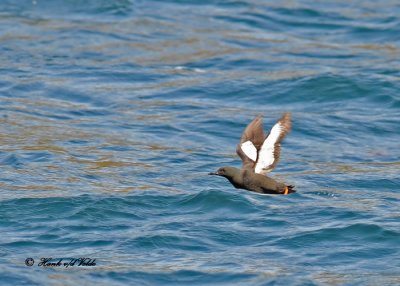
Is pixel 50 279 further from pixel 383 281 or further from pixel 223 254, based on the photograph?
pixel 383 281

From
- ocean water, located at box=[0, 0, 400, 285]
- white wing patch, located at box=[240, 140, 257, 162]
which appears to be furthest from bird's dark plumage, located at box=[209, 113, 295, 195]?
ocean water, located at box=[0, 0, 400, 285]

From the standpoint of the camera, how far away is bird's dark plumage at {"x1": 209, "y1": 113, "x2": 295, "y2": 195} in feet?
34.7

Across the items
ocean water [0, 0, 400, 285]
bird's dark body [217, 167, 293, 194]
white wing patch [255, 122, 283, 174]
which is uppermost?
white wing patch [255, 122, 283, 174]

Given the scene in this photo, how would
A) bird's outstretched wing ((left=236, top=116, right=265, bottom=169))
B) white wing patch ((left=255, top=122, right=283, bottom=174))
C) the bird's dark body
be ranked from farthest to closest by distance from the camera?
bird's outstretched wing ((left=236, top=116, right=265, bottom=169)) < white wing patch ((left=255, top=122, right=283, bottom=174)) < the bird's dark body

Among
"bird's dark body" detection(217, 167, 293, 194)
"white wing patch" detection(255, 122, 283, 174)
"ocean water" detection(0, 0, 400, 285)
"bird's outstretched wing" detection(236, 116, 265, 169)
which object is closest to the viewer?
"bird's dark body" detection(217, 167, 293, 194)

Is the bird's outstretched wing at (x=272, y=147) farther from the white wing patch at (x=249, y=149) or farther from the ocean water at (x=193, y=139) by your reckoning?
the ocean water at (x=193, y=139)

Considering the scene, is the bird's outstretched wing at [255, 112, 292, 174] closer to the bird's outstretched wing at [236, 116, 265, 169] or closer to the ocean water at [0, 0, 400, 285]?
the bird's outstretched wing at [236, 116, 265, 169]

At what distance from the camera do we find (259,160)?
10.9 m

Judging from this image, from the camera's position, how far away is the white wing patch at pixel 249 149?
36.0ft

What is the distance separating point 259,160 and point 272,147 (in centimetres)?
21

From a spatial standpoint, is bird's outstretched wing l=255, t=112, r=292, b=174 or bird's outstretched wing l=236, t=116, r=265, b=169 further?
bird's outstretched wing l=236, t=116, r=265, b=169

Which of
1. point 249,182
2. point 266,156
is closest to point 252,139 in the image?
point 266,156

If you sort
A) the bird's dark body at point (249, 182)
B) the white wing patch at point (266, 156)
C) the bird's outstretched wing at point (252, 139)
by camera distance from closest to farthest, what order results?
1. the bird's dark body at point (249, 182)
2. the white wing patch at point (266, 156)
3. the bird's outstretched wing at point (252, 139)

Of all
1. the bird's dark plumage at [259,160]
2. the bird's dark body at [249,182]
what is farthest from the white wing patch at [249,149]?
the bird's dark body at [249,182]
